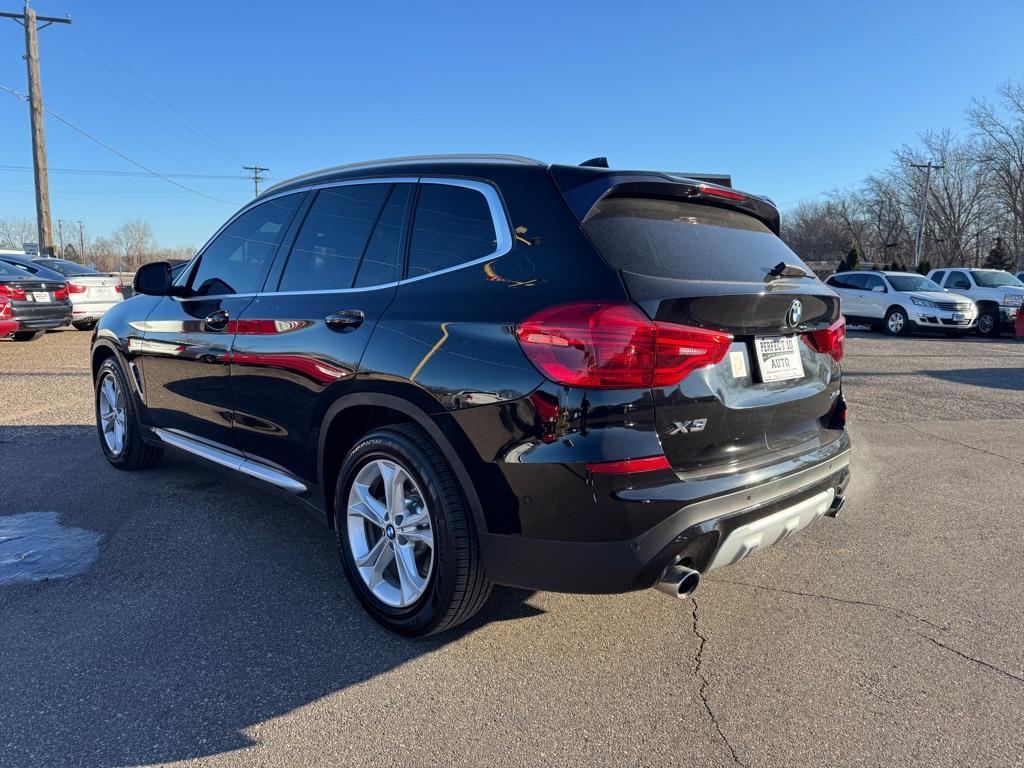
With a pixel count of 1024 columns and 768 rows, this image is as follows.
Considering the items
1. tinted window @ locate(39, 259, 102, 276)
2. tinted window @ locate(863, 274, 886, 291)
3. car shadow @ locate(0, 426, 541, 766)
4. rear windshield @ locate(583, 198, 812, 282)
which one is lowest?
car shadow @ locate(0, 426, 541, 766)

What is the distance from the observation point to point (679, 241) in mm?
2707

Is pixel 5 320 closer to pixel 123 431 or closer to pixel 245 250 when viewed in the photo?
pixel 123 431

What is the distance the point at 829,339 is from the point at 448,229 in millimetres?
1736

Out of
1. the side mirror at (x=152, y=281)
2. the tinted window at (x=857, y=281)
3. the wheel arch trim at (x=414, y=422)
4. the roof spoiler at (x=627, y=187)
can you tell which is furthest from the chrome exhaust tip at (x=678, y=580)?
the tinted window at (x=857, y=281)

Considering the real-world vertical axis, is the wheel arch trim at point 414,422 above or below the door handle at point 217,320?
below

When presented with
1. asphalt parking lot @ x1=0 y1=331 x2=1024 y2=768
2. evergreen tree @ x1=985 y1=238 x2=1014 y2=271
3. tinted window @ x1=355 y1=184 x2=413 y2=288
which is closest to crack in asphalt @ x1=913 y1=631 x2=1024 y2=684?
asphalt parking lot @ x1=0 y1=331 x2=1024 y2=768

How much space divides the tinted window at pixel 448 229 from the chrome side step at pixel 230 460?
1.27 metres

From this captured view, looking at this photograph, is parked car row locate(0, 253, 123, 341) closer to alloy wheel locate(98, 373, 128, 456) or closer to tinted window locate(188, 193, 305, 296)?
alloy wheel locate(98, 373, 128, 456)

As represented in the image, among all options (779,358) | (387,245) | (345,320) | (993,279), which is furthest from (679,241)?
(993,279)

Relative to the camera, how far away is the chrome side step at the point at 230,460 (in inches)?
137

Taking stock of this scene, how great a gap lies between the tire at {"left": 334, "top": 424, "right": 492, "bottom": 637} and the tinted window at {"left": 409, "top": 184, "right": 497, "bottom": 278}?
67 centimetres

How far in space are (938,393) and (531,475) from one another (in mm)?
8832

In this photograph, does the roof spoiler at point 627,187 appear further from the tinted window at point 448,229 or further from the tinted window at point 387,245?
the tinted window at point 387,245

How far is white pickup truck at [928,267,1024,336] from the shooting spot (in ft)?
64.5
